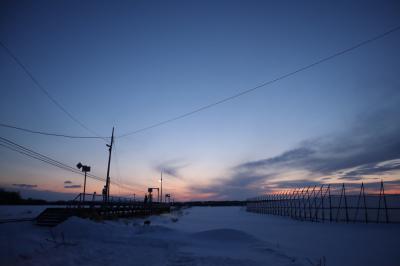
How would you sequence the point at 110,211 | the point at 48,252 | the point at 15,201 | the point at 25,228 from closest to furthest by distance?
the point at 48,252
the point at 25,228
the point at 110,211
the point at 15,201

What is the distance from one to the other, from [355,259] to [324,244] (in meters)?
4.18

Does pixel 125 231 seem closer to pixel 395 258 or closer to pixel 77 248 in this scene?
pixel 77 248

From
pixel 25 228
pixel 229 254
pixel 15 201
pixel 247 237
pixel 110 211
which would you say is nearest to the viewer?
pixel 229 254

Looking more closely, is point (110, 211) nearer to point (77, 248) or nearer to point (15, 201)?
point (77, 248)

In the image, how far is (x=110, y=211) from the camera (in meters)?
Result: 31.3

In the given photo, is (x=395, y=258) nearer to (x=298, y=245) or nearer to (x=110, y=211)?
(x=298, y=245)

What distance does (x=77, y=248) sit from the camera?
542 inches

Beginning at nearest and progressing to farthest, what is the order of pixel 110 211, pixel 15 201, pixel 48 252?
pixel 48 252 < pixel 110 211 < pixel 15 201

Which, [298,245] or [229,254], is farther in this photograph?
[298,245]

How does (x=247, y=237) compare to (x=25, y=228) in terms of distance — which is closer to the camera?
(x=247, y=237)

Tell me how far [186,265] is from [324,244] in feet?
34.9

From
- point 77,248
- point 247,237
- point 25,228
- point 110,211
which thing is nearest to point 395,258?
point 247,237

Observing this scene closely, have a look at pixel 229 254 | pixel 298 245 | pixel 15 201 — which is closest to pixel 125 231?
pixel 229 254

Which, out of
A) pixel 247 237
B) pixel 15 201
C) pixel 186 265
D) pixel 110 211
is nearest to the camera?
pixel 186 265
